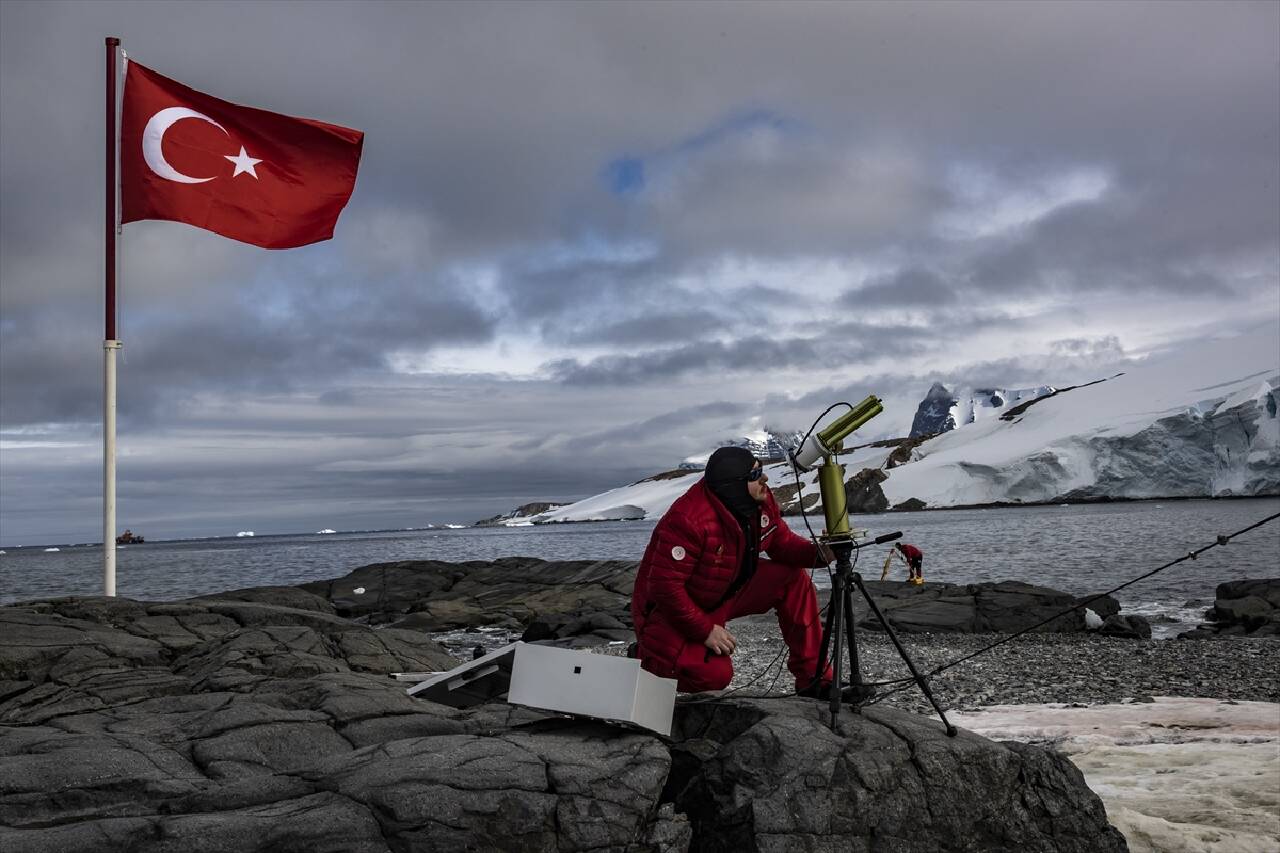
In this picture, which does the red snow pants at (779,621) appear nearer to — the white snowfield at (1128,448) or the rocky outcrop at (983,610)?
the rocky outcrop at (983,610)

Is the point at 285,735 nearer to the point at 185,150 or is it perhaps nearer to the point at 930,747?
the point at 930,747

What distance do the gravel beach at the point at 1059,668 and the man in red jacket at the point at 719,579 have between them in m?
3.56

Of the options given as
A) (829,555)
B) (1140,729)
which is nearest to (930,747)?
(829,555)

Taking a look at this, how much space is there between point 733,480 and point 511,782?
225cm

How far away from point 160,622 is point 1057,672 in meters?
12.2

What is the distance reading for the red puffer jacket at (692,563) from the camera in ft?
18.9

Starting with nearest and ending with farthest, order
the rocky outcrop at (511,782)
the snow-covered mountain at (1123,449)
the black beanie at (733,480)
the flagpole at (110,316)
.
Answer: the rocky outcrop at (511,782), the black beanie at (733,480), the flagpole at (110,316), the snow-covered mountain at (1123,449)

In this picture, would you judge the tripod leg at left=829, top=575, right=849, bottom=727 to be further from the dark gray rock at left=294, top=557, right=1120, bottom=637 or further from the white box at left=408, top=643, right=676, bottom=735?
the dark gray rock at left=294, top=557, right=1120, bottom=637

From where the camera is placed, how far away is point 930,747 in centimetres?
518

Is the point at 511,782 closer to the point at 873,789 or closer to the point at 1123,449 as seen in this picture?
the point at 873,789

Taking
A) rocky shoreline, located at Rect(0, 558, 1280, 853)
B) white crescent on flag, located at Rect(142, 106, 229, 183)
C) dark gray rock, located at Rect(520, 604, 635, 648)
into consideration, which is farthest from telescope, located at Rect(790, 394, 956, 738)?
dark gray rock, located at Rect(520, 604, 635, 648)

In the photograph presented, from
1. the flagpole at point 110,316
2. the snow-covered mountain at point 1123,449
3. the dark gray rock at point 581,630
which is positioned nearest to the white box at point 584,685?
the flagpole at point 110,316

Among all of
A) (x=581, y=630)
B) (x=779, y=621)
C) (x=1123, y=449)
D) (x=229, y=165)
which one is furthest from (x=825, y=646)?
(x=1123, y=449)

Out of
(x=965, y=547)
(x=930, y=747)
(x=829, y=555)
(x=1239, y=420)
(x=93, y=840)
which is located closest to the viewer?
(x=93, y=840)
